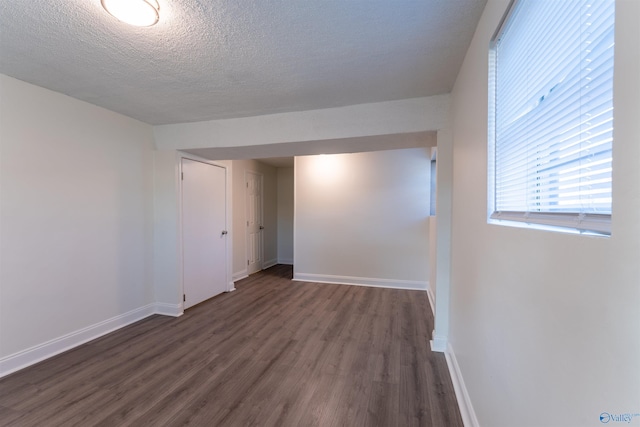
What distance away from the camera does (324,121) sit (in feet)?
8.69

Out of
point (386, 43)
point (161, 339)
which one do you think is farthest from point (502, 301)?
point (161, 339)

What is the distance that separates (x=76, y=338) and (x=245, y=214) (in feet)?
9.92

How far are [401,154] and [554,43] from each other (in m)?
3.42

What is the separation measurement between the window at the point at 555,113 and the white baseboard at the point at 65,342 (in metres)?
3.59

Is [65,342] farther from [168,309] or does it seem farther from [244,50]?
[244,50]

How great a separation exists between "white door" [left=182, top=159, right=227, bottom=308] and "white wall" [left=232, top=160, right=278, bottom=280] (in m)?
0.69

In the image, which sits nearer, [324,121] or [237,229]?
[324,121]

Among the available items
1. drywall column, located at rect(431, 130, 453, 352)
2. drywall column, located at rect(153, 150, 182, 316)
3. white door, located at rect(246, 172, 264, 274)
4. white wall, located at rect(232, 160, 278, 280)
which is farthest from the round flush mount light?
white door, located at rect(246, 172, 264, 274)

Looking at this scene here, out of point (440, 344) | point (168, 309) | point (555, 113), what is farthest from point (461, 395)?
point (168, 309)

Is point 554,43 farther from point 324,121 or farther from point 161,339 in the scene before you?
point 161,339

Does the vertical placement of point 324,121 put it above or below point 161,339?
above

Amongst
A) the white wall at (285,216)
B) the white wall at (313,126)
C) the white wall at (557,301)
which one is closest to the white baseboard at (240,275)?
the white wall at (285,216)

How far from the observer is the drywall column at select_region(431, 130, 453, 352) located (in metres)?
2.30

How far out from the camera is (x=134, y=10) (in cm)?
129
